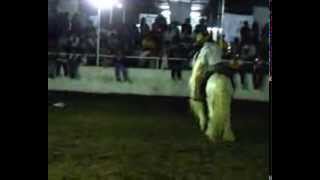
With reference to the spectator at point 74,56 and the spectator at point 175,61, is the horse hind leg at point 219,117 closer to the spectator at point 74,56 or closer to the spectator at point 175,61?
the spectator at point 175,61

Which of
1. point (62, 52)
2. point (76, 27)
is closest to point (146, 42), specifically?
point (76, 27)

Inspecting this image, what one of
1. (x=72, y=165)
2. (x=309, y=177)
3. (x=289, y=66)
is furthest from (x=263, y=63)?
(x=72, y=165)

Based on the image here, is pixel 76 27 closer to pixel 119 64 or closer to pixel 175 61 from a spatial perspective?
pixel 119 64

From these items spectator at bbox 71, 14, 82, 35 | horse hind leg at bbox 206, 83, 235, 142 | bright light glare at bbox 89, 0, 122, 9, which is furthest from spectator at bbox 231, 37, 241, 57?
spectator at bbox 71, 14, 82, 35

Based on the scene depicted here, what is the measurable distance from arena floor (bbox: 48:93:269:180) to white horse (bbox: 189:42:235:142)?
Answer: 65mm

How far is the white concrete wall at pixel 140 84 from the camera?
5.43 meters

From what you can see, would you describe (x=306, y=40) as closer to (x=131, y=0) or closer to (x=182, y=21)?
(x=182, y=21)

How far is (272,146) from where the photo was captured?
5.53 m

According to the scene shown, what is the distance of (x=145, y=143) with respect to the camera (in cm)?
548

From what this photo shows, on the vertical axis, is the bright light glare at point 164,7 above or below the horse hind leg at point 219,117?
above

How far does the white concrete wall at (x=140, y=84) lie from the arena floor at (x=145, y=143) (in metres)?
0.07

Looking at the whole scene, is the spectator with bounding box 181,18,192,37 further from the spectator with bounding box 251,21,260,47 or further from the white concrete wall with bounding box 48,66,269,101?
the spectator with bounding box 251,21,260,47

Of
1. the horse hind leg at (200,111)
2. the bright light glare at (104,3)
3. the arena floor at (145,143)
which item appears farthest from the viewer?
the horse hind leg at (200,111)

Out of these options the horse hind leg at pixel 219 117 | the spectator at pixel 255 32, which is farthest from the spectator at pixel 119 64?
the spectator at pixel 255 32
